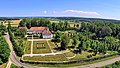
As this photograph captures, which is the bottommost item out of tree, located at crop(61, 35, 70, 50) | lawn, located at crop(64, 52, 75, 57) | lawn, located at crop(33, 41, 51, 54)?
lawn, located at crop(64, 52, 75, 57)

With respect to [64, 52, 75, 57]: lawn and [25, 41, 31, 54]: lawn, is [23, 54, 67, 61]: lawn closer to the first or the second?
[64, 52, 75, 57]: lawn

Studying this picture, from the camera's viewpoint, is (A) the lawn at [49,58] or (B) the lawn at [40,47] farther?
(B) the lawn at [40,47]

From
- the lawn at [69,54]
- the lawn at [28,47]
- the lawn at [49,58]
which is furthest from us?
the lawn at [28,47]

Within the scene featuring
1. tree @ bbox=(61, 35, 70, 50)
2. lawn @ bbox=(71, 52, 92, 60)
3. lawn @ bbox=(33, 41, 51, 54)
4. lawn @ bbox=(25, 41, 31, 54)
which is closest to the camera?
lawn @ bbox=(71, 52, 92, 60)

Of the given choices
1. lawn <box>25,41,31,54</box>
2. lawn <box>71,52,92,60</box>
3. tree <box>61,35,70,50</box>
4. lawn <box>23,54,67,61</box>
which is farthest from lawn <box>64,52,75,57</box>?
lawn <box>25,41,31,54</box>

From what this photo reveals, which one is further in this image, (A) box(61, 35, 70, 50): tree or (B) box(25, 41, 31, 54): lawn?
(A) box(61, 35, 70, 50): tree

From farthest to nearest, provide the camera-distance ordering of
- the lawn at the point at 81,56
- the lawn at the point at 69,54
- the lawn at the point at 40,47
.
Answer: the lawn at the point at 40,47 → the lawn at the point at 69,54 → the lawn at the point at 81,56

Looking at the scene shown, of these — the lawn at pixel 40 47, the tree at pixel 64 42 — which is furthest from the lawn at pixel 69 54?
the lawn at pixel 40 47

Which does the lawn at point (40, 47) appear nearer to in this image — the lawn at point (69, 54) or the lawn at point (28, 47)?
the lawn at point (28, 47)

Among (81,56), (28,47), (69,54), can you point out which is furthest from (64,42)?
(28,47)

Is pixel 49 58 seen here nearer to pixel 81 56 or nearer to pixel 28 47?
pixel 81 56
